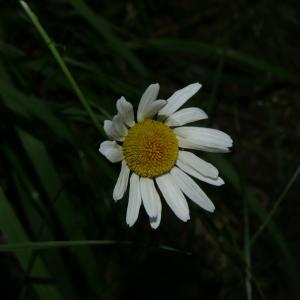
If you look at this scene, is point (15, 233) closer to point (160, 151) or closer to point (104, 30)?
point (160, 151)

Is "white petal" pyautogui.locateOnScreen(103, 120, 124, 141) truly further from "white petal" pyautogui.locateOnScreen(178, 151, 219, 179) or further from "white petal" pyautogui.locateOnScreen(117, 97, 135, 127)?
"white petal" pyautogui.locateOnScreen(178, 151, 219, 179)

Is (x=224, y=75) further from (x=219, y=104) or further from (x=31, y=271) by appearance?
(x=31, y=271)

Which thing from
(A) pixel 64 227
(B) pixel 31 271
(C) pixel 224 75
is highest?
(C) pixel 224 75

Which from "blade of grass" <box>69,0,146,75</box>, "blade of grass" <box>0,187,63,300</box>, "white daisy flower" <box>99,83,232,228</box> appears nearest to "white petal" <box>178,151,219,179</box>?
"white daisy flower" <box>99,83,232,228</box>

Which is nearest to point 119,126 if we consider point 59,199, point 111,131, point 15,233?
point 111,131

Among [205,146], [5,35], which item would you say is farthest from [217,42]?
[205,146]
